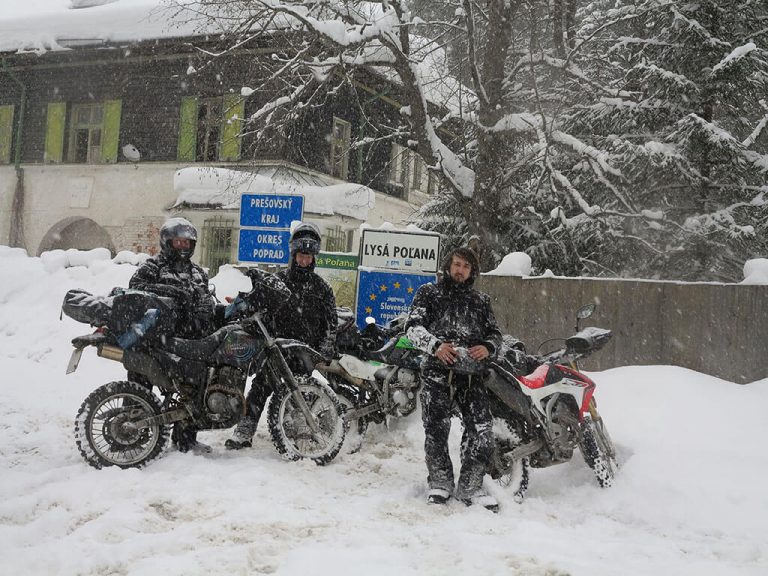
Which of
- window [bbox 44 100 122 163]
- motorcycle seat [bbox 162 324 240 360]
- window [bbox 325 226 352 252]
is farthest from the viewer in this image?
window [bbox 44 100 122 163]

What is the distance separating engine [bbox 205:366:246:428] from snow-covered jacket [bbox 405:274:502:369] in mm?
1492

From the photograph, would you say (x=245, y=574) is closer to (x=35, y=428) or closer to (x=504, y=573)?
(x=504, y=573)

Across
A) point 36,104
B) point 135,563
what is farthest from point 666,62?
point 36,104

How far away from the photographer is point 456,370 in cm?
498

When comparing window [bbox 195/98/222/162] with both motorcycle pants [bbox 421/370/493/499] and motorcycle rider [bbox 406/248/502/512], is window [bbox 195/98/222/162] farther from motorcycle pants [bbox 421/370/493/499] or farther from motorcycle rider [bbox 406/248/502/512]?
motorcycle pants [bbox 421/370/493/499]

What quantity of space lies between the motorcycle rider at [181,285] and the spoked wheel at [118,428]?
38cm

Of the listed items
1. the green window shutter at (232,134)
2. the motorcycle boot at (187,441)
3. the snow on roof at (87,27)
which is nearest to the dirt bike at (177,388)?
the motorcycle boot at (187,441)

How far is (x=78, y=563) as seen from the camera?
338cm

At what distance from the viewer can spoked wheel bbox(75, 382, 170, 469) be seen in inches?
205

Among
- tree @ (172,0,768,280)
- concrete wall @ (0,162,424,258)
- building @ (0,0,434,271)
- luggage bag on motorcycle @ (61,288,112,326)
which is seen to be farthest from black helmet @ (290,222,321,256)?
concrete wall @ (0,162,424,258)

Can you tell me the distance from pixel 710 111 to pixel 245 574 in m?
11.2

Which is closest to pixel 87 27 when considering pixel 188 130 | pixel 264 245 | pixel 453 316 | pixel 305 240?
pixel 188 130

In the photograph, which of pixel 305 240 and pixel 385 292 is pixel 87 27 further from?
pixel 305 240

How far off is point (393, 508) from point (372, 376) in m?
1.70
